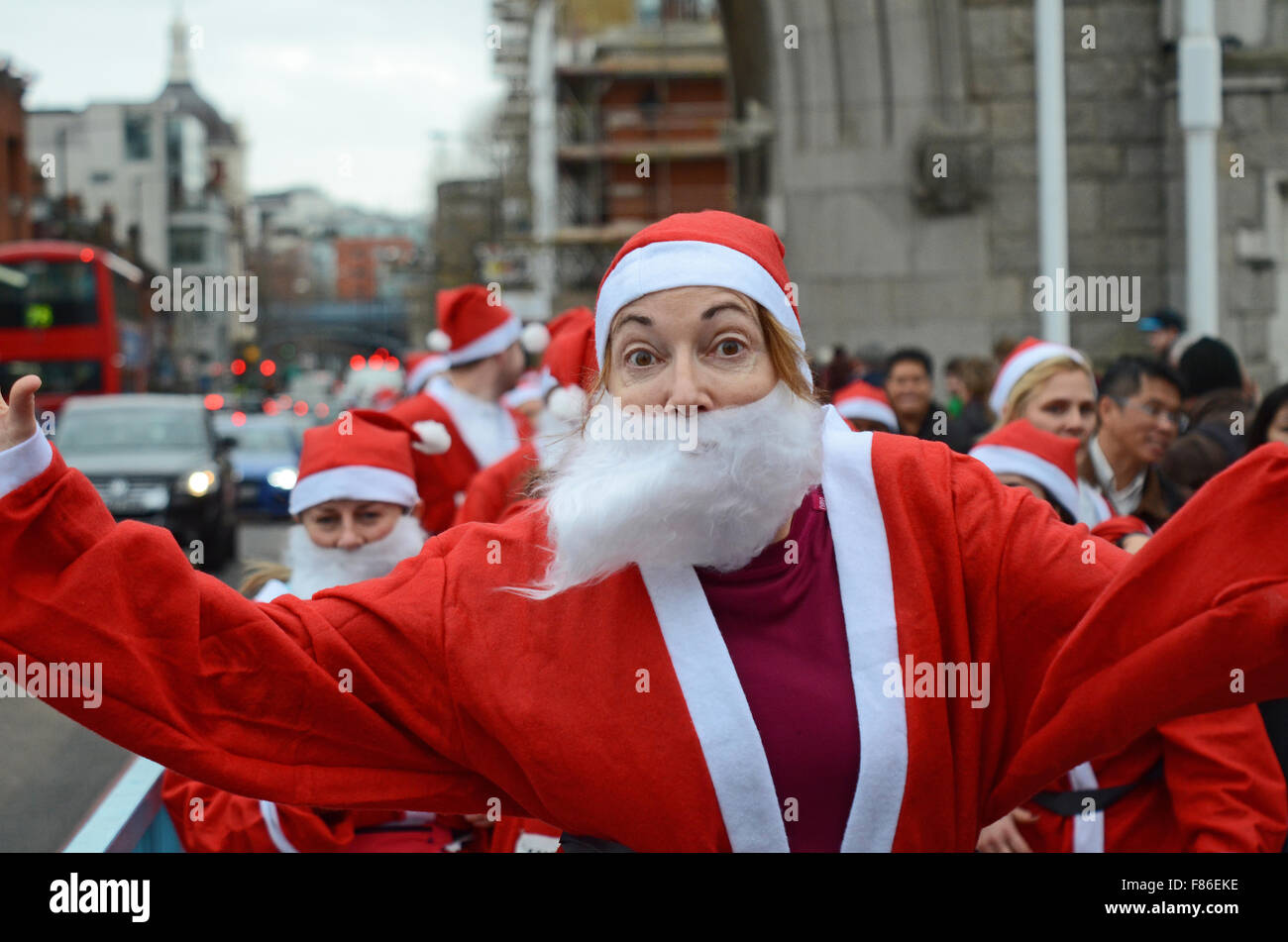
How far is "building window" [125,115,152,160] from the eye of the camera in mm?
96000

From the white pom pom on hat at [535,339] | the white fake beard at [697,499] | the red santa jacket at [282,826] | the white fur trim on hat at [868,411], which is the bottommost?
the red santa jacket at [282,826]

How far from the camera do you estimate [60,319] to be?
29.8 metres

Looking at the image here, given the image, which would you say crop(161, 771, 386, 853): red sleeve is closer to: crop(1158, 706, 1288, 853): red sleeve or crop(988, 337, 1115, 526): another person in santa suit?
crop(1158, 706, 1288, 853): red sleeve

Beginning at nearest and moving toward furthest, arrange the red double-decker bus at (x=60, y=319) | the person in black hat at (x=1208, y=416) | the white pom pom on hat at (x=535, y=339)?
1. the person in black hat at (x=1208, y=416)
2. the white pom pom on hat at (x=535, y=339)
3. the red double-decker bus at (x=60, y=319)

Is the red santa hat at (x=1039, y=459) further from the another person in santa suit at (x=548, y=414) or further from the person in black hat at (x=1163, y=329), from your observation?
the person in black hat at (x=1163, y=329)

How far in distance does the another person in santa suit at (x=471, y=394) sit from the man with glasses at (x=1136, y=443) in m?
2.59

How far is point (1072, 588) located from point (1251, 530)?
27 centimetres

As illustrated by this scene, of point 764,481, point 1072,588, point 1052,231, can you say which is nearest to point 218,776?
point 764,481

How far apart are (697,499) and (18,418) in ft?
3.07

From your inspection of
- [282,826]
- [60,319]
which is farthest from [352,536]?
[60,319]

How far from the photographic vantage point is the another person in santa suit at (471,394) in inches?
280

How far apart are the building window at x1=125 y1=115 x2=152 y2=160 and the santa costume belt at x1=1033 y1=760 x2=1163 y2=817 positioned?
9804 cm

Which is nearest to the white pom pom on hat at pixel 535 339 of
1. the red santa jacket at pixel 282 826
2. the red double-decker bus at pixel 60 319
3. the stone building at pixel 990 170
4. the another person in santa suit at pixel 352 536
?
the another person in santa suit at pixel 352 536

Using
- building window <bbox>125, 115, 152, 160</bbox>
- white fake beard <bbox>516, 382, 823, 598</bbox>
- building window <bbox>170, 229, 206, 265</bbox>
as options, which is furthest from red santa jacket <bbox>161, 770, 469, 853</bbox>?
building window <bbox>170, 229, 206, 265</bbox>
